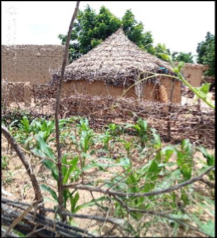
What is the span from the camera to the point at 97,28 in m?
13.9

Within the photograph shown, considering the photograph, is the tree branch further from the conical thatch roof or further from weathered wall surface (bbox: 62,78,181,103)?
the conical thatch roof

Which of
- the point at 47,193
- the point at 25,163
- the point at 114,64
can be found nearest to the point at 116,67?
the point at 114,64

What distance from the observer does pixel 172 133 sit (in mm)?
4465

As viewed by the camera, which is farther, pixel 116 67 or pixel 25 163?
pixel 116 67

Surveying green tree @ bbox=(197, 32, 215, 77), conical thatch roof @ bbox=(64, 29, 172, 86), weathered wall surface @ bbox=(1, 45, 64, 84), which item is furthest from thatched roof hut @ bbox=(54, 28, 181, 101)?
green tree @ bbox=(197, 32, 215, 77)

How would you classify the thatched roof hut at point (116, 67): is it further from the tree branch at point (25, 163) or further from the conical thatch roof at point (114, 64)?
the tree branch at point (25, 163)

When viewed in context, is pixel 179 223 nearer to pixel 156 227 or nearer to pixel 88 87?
pixel 156 227

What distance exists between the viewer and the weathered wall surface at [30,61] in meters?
10.6

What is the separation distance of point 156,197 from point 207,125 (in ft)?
8.13

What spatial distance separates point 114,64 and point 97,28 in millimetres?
6369

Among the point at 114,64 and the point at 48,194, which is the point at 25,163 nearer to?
the point at 48,194

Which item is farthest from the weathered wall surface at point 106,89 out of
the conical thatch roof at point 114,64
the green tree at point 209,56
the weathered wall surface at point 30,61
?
the green tree at point 209,56

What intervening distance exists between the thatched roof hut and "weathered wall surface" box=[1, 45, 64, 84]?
1.38m

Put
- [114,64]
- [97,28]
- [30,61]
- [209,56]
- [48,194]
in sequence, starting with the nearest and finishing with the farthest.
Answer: [48,194]
[114,64]
[30,61]
[97,28]
[209,56]
